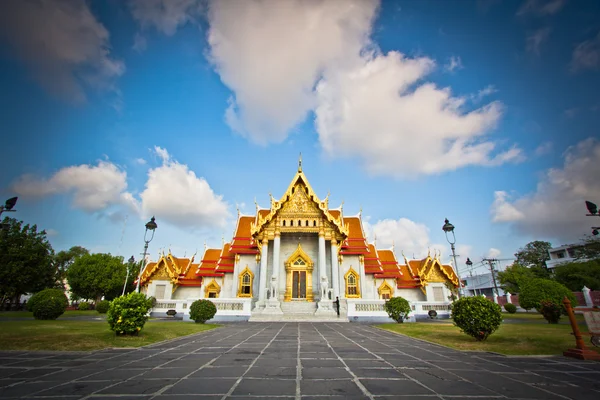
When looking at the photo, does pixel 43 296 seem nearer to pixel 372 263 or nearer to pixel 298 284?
pixel 298 284

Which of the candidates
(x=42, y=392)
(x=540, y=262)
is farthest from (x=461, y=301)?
(x=540, y=262)

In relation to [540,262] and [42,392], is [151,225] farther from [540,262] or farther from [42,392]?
[540,262]

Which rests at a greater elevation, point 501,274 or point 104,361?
point 501,274

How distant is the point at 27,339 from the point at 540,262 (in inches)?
2850

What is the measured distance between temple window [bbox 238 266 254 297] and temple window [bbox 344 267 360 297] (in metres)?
8.90

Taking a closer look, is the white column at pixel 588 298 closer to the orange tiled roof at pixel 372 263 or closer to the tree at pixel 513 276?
the tree at pixel 513 276

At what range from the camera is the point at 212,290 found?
27.4 m

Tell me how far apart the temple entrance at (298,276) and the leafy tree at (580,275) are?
33.1 m

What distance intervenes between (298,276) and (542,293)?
54.6ft

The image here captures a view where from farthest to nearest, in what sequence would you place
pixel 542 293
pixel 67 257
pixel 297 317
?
pixel 67 257 → pixel 297 317 → pixel 542 293

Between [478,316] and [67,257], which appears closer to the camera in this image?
[478,316]

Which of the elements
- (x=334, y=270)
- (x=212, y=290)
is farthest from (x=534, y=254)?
(x=212, y=290)

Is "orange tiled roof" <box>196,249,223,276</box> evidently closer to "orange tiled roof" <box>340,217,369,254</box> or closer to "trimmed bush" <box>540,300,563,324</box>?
"orange tiled roof" <box>340,217,369,254</box>

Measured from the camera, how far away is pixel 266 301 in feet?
70.2
